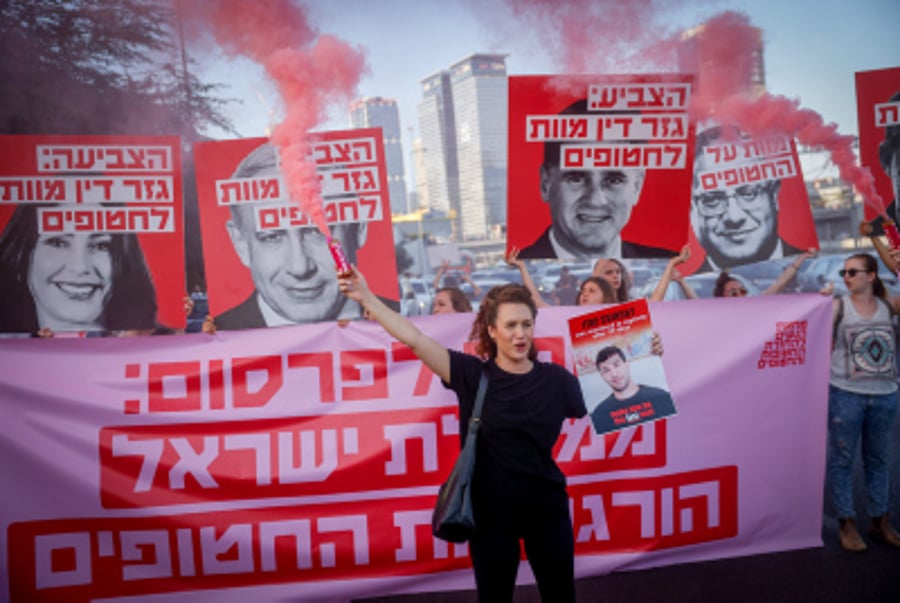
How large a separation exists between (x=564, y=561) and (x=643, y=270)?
1549cm

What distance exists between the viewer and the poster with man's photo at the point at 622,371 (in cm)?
318

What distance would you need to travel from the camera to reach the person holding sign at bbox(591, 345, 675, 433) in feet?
10.4

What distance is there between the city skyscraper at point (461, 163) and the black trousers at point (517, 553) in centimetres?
1719

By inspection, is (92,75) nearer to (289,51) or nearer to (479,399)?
(289,51)

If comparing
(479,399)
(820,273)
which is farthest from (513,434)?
(820,273)

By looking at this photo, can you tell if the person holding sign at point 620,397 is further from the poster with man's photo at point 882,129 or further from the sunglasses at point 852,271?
the poster with man's photo at point 882,129

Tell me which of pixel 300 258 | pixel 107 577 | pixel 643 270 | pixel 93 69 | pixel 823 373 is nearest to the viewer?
pixel 107 577

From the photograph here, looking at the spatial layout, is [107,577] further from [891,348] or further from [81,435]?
[891,348]

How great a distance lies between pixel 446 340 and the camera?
12.1ft

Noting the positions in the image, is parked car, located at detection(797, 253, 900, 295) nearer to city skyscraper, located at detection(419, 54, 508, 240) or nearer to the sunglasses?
the sunglasses

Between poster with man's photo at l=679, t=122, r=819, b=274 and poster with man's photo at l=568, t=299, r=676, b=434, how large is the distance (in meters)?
2.11

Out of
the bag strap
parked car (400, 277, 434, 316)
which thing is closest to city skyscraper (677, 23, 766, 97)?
the bag strap

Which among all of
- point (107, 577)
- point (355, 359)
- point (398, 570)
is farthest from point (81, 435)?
point (398, 570)

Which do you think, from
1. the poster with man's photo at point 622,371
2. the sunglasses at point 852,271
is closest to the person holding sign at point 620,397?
the poster with man's photo at point 622,371
